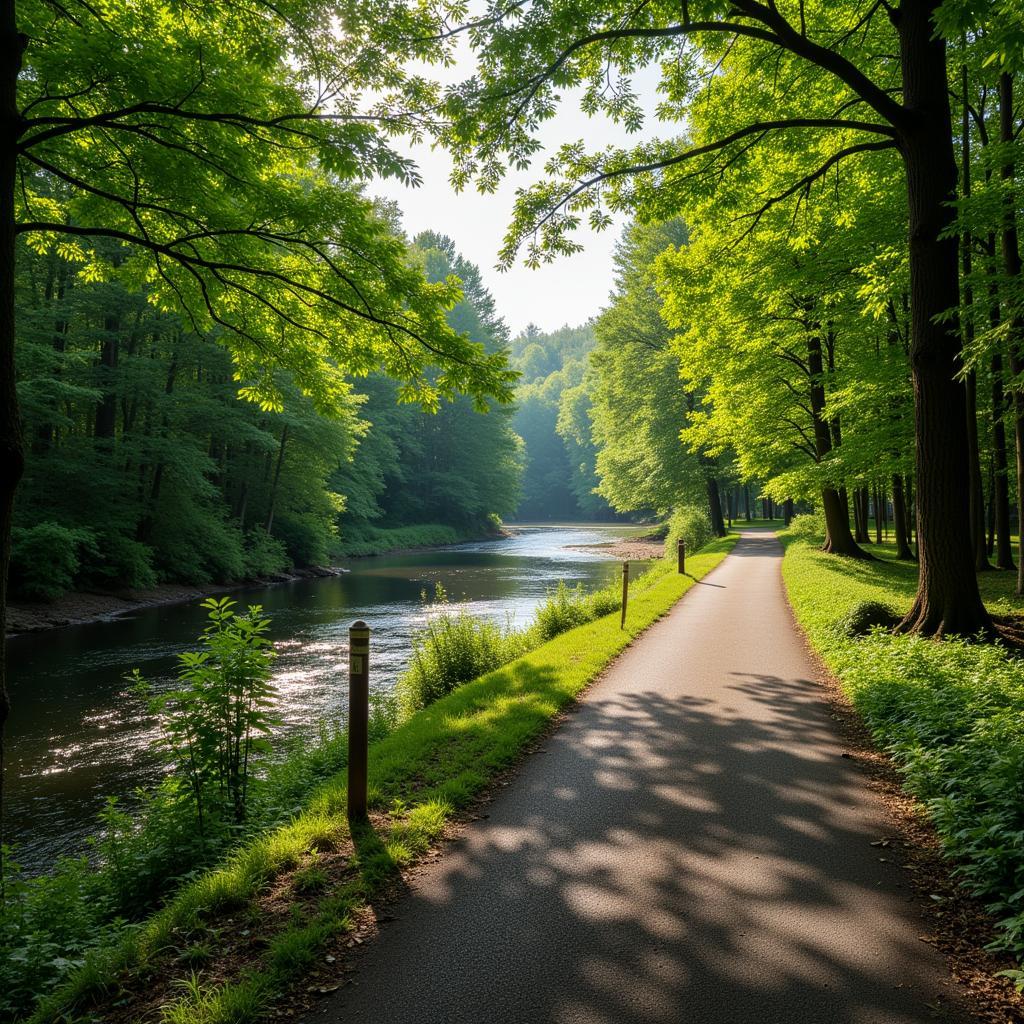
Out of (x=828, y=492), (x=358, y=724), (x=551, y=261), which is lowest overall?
(x=358, y=724)

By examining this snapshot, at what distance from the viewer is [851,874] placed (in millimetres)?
3732

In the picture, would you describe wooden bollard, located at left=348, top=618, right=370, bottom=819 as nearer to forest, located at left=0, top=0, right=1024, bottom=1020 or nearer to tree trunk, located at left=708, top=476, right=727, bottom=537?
forest, located at left=0, top=0, right=1024, bottom=1020

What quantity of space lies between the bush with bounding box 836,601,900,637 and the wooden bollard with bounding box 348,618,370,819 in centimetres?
765

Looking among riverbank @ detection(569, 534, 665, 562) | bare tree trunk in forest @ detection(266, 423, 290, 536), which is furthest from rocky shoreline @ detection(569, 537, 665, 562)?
bare tree trunk in forest @ detection(266, 423, 290, 536)

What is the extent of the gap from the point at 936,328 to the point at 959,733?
5469 mm

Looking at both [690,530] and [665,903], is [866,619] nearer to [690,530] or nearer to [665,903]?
[665,903]

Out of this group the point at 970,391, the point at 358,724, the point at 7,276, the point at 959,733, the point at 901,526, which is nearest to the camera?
the point at 7,276

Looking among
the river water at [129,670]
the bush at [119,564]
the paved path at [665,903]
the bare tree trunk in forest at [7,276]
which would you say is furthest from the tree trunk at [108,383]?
the paved path at [665,903]

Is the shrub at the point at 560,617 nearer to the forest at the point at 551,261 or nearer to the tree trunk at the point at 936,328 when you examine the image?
the forest at the point at 551,261

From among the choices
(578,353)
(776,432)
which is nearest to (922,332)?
(776,432)

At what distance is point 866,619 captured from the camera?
948cm

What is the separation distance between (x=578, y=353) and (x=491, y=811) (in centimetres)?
13380

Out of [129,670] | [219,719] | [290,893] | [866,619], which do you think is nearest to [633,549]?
[866,619]

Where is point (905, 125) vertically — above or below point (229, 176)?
above
